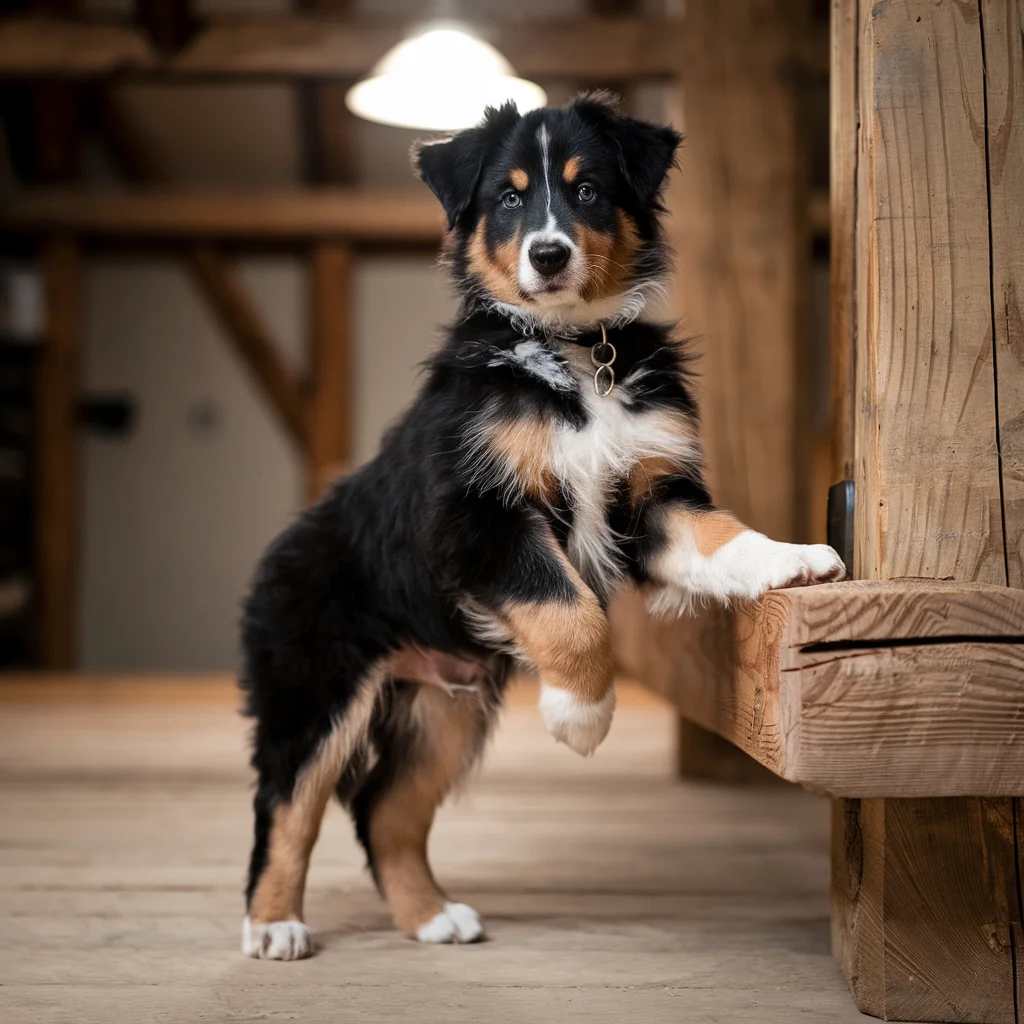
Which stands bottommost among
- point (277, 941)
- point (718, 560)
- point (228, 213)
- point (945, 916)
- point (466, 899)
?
point (466, 899)

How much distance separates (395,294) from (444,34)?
5.59 metres

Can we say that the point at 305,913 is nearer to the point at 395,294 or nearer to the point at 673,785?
the point at 673,785

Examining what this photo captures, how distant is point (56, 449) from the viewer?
346 inches

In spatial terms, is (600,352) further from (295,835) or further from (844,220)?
(295,835)

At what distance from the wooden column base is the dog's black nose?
1009 mm

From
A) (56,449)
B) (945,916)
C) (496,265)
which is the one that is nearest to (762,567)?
(945,916)

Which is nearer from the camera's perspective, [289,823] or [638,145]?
[289,823]

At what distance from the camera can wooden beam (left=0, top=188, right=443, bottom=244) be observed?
8422 millimetres

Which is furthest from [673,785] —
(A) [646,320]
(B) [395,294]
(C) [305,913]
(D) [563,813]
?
(B) [395,294]

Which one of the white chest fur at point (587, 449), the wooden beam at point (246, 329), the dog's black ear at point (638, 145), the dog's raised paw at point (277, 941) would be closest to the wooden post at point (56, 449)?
the wooden beam at point (246, 329)

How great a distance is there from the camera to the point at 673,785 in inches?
145

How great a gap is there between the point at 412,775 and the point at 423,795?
0.14 feet

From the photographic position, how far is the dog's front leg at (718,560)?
5.71ft

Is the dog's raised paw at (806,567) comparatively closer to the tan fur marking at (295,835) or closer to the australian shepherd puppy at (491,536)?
the australian shepherd puppy at (491,536)
